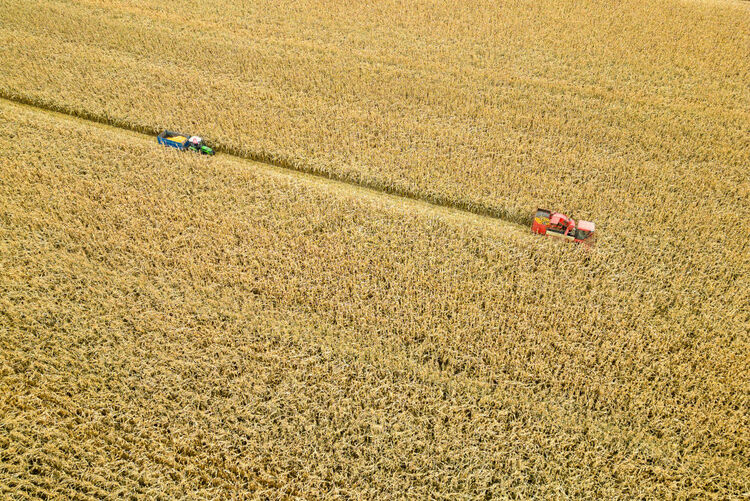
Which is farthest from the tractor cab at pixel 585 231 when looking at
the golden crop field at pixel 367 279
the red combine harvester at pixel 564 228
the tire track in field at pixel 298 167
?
the tire track in field at pixel 298 167

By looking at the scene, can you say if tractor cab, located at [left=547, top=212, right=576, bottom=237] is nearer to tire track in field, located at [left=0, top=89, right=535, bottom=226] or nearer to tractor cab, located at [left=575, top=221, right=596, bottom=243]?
tractor cab, located at [left=575, top=221, right=596, bottom=243]

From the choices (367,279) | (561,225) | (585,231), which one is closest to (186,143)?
(367,279)

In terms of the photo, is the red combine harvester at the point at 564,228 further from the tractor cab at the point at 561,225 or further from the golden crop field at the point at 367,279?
the golden crop field at the point at 367,279

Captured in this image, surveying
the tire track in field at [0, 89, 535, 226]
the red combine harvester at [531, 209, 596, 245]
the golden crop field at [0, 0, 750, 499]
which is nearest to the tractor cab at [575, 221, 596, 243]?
the red combine harvester at [531, 209, 596, 245]

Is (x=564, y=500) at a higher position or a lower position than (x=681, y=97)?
lower

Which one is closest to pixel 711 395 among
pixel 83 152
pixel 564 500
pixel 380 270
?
pixel 564 500

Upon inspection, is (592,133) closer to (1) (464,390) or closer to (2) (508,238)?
(2) (508,238)

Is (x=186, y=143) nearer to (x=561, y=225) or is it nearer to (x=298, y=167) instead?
(x=298, y=167)
